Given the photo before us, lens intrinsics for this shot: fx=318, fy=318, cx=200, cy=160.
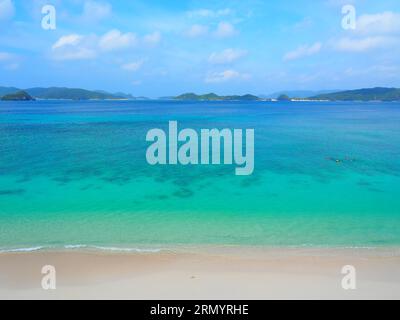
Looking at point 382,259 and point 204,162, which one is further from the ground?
point 204,162

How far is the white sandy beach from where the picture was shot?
24.1 feet

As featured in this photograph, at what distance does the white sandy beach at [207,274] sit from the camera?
7.36 metres

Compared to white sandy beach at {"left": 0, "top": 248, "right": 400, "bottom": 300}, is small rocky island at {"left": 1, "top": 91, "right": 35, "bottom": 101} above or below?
above

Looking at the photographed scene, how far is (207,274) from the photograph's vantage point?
820cm

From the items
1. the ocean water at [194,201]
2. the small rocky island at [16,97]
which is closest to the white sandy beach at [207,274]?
the ocean water at [194,201]

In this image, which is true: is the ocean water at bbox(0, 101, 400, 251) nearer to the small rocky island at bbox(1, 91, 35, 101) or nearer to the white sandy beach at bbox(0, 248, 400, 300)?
the white sandy beach at bbox(0, 248, 400, 300)

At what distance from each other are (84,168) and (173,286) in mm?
14816

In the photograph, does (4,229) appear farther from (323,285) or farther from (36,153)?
(36,153)

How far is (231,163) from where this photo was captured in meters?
21.8

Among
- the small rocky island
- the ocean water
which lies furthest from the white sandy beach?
the small rocky island

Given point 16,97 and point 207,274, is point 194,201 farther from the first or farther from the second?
point 16,97

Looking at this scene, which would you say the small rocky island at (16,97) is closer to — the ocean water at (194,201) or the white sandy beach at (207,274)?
the ocean water at (194,201)
